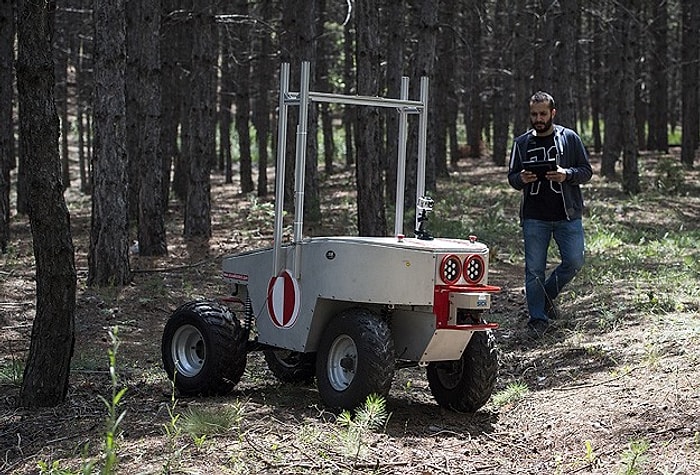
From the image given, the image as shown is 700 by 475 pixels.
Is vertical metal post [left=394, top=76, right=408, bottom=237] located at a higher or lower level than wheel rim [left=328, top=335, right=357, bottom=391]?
higher

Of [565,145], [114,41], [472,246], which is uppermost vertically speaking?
[114,41]

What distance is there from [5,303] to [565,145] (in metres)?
6.99

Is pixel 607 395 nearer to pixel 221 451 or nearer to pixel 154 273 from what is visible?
pixel 221 451

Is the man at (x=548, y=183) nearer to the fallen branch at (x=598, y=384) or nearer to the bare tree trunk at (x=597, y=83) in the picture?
the fallen branch at (x=598, y=384)

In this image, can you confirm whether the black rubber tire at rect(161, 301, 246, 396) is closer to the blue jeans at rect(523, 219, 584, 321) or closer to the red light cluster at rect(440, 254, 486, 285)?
the red light cluster at rect(440, 254, 486, 285)

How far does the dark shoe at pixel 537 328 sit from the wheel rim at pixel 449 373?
2.71 metres

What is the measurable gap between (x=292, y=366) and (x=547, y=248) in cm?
297

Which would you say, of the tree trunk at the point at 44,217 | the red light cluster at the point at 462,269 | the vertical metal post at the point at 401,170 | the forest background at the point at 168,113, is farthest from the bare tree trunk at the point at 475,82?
the tree trunk at the point at 44,217

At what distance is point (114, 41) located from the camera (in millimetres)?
12477

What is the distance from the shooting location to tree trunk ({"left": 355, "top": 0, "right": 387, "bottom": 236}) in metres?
14.6

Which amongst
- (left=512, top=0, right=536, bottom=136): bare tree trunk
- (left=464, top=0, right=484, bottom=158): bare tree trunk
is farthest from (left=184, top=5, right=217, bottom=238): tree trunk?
(left=512, top=0, right=536, bottom=136): bare tree trunk

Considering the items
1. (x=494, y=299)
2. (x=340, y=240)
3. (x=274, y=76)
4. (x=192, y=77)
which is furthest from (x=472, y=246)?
(x=274, y=76)

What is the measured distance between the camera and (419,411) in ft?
23.6

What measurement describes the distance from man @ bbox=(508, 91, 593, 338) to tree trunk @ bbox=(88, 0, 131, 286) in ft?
19.2
